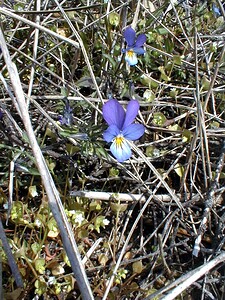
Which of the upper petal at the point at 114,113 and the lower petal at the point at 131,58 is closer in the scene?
the upper petal at the point at 114,113

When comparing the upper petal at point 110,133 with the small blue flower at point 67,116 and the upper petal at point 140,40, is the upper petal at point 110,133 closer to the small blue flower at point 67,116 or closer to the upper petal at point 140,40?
the small blue flower at point 67,116

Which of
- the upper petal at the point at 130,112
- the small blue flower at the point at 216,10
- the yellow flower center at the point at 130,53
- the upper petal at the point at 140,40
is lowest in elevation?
the upper petal at the point at 130,112

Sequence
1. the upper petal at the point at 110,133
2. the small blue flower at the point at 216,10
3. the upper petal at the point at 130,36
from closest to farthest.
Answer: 1. the upper petal at the point at 110,133
2. the upper petal at the point at 130,36
3. the small blue flower at the point at 216,10

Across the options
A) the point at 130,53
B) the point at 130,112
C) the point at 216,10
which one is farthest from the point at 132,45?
the point at 216,10

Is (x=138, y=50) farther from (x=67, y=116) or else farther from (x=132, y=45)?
(x=67, y=116)

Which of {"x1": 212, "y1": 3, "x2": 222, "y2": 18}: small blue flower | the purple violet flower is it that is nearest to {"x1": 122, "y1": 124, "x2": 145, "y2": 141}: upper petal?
the purple violet flower

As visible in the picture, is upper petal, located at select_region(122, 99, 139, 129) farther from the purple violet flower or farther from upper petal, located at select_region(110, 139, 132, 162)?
the purple violet flower

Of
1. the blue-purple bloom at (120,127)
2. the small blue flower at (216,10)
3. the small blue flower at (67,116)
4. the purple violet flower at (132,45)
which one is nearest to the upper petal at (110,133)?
the blue-purple bloom at (120,127)
